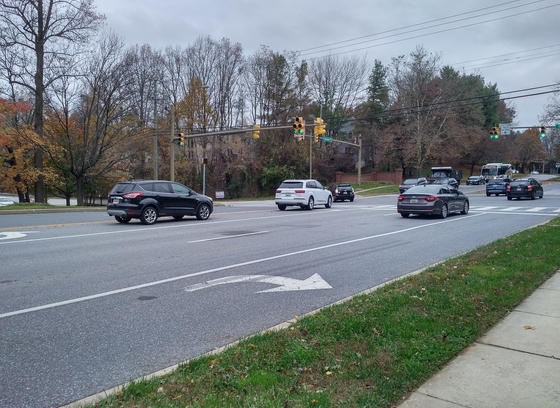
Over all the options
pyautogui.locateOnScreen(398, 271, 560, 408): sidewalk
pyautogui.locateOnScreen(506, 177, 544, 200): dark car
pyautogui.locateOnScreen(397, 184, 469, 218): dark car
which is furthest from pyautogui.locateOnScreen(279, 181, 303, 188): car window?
pyautogui.locateOnScreen(398, 271, 560, 408): sidewalk

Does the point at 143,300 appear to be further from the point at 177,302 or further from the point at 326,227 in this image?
the point at 326,227

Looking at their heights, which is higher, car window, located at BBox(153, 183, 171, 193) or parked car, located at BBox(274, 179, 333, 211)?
car window, located at BBox(153, 183, 171, 193)

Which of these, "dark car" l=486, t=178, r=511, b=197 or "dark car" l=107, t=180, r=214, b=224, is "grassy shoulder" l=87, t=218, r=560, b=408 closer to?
"dark car" l=107, t=180, r=214, b=224

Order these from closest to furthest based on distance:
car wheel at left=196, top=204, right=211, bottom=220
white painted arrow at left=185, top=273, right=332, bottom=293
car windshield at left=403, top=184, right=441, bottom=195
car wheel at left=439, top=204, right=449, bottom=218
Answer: white painted arrow at left=185, top=273, right=332, bottom=293 < car wheel at left=196, top=204, right=211, bottom=220 < car wheel at left=439, top=204, right=449, bottom=218 < car windshield at left=403, top=184, right=441, bottom=195

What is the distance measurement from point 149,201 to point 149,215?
0.54 metres

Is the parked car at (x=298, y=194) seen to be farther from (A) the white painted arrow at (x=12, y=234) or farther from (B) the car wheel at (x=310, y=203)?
(A) the white painted arrow at (x=12, y=234)

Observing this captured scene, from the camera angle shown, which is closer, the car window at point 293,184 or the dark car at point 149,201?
the dark car at point 149,201

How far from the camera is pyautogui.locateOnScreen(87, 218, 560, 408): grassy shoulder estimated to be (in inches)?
140

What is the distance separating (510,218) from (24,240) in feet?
61.4

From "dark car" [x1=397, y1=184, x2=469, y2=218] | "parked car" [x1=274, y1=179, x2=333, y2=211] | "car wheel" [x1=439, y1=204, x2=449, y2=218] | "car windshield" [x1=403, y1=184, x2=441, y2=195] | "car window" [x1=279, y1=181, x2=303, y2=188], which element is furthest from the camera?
"car window" [x1=279, y1=181, x2=303, y2=188]

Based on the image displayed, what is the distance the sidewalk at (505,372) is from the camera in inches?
143

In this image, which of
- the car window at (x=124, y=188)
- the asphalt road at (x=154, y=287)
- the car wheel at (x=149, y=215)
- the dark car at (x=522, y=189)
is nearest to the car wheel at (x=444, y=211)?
the asphalt road at (x=154, y=287)

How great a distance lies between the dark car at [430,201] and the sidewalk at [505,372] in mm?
14203

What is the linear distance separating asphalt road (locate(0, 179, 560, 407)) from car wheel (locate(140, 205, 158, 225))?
1735mm
